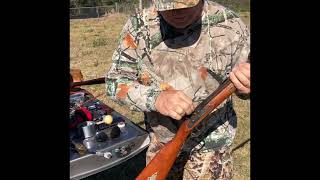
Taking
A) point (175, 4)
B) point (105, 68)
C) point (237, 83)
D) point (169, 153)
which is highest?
point (175, 4)

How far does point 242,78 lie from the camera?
2305 millimetres

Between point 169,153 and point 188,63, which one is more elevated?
point 188,63

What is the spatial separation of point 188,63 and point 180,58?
0.06 meters

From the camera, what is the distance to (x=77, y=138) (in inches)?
148

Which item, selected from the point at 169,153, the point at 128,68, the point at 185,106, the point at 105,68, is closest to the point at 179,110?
the point at 185,106

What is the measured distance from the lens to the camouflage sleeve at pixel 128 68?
283 cm

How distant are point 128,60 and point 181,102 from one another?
0.58 metres

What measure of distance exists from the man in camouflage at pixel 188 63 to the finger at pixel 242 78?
451 mm

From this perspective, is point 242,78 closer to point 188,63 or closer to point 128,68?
point 188,63

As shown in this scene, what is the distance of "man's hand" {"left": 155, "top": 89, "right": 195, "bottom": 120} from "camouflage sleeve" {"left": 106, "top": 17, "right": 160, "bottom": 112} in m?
0.27

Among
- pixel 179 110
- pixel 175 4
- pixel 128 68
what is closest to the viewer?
pixel 179 110
